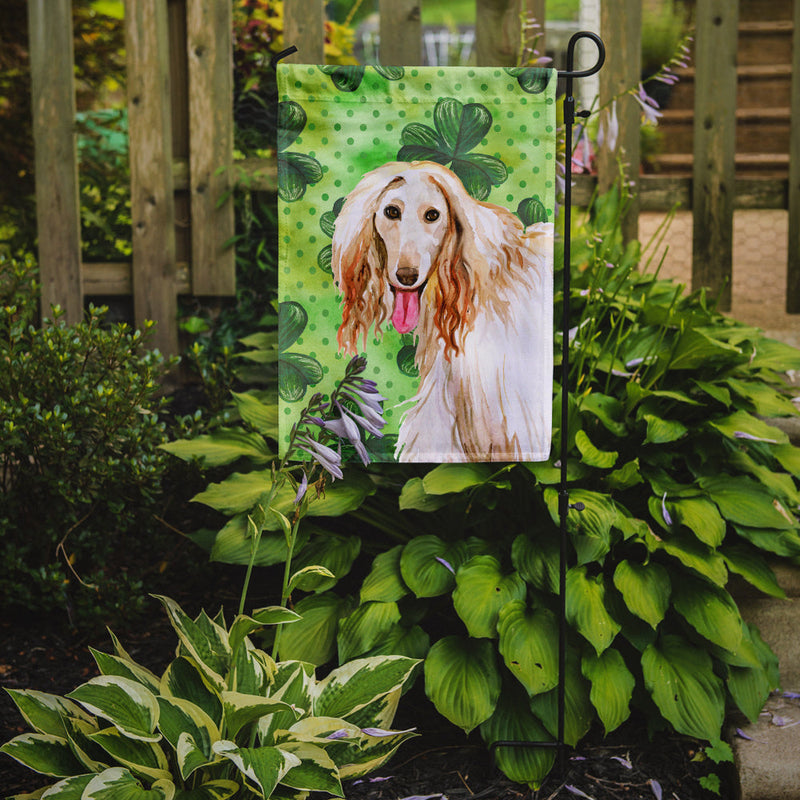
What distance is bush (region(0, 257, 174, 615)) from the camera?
2.34m

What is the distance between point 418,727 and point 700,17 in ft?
9.30

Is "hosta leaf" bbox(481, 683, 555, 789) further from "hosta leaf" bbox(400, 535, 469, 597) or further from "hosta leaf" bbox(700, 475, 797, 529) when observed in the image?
"hosta leaf" bbox(700, 475, 797, 529)

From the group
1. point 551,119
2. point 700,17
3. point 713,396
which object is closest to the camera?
point 551,119

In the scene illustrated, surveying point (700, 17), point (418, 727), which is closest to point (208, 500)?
point (418, 727)

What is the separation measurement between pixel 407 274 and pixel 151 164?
1887mm

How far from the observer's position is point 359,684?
72.7 inches

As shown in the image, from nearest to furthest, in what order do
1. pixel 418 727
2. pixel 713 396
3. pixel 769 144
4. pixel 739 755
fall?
pixel 739 755, pixel 418 727, pixel 713 396, pixel 769 144

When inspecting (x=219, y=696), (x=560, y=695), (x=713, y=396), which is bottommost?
(x=560, y=695)

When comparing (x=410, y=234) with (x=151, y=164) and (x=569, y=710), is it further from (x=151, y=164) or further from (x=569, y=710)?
(x=151, y=164)

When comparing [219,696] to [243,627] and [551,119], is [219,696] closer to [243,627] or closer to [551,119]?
[243,627]

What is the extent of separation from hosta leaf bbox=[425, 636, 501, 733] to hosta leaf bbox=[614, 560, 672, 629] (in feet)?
1.12

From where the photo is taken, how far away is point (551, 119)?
1.85m

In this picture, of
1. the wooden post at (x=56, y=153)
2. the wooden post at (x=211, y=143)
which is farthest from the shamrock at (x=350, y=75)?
the wooden post at (x=56, y=153)

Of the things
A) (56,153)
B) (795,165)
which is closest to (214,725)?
(56,153)
